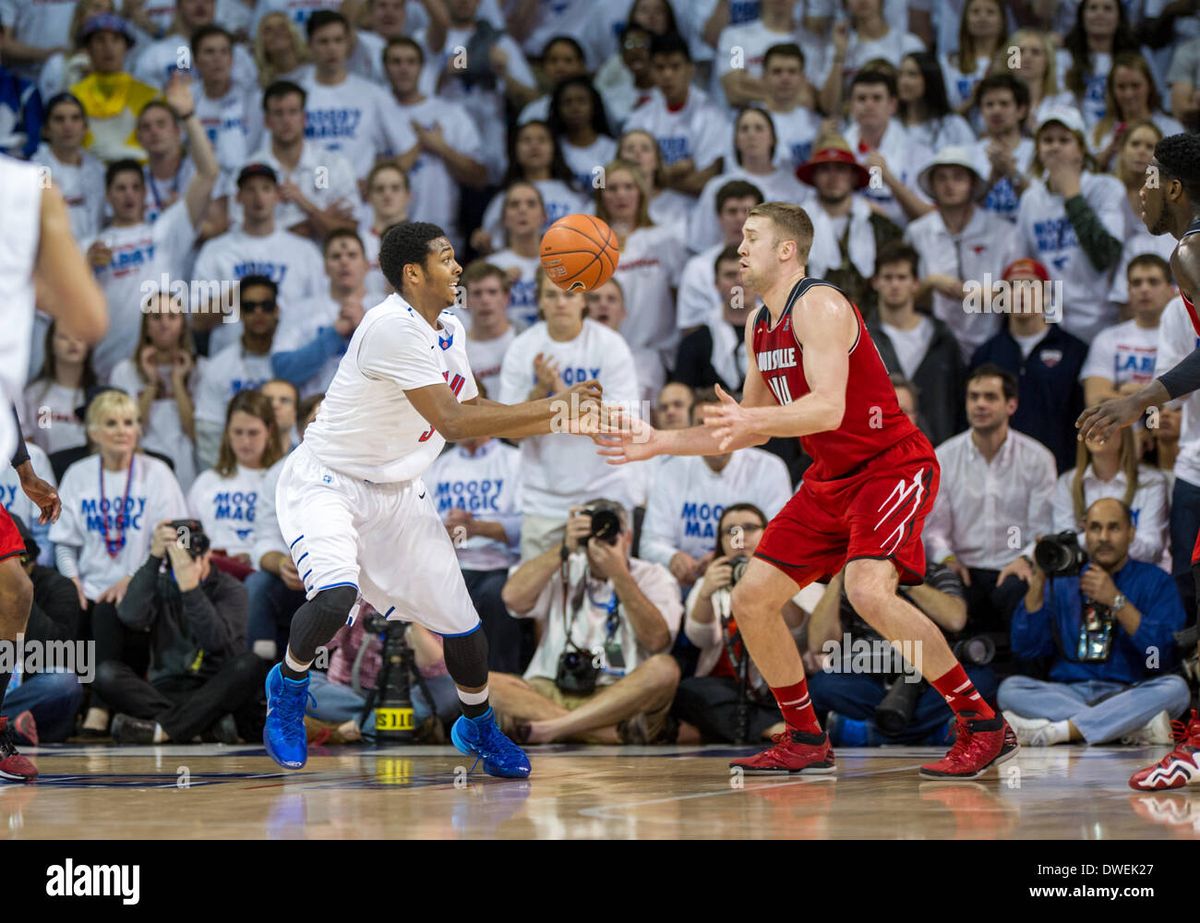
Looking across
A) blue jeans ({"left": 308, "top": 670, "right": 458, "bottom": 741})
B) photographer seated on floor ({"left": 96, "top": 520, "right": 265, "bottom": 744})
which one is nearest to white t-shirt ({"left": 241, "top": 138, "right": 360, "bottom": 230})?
photographer seated on floor ({"left": 96, "top": 520, "right": 265, "bottom": 744})

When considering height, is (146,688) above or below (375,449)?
below

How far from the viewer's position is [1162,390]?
5156mm

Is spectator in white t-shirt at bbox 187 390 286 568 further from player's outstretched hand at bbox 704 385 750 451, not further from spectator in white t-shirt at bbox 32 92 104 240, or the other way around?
player's outstretched hand at bbox 704 385 750 451

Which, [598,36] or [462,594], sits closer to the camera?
[462,594]

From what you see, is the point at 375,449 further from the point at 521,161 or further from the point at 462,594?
the point at 521,161

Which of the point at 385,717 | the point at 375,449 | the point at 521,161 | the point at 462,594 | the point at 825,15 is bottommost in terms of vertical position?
the point at 385,717

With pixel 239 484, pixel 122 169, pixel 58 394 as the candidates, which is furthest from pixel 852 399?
pixel 122 169

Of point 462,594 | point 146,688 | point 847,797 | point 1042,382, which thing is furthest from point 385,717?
point 1042,382

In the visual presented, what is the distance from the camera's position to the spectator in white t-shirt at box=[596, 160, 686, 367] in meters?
9.82

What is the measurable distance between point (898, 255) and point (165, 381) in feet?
15.4

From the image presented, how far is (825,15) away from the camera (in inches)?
445
